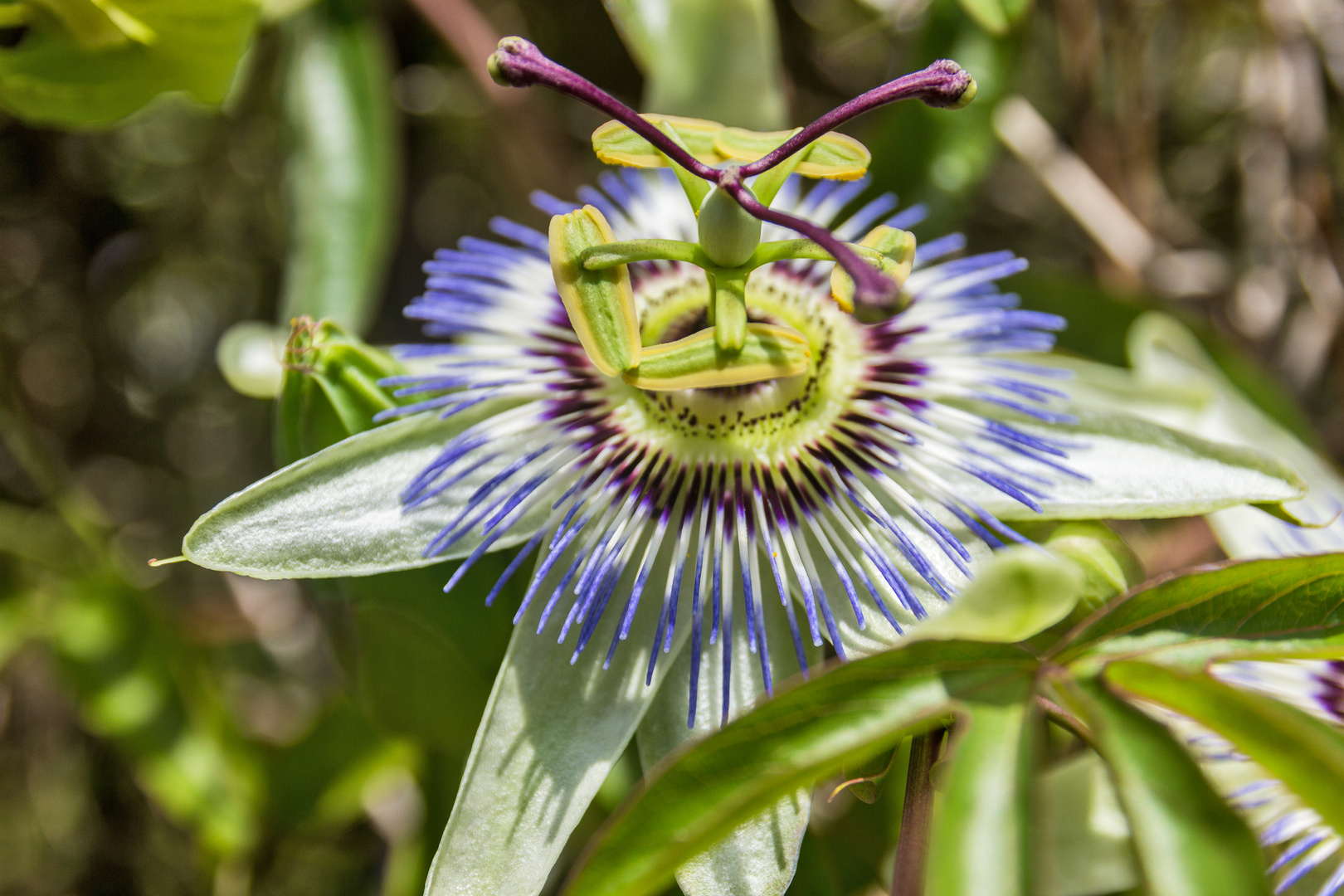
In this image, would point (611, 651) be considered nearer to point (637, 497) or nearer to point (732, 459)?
point (637, 497)

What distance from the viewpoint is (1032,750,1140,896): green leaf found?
1272 millimetres

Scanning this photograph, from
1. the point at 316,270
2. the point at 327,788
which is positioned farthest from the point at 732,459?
the point at 327,788

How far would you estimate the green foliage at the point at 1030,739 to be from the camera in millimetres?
829

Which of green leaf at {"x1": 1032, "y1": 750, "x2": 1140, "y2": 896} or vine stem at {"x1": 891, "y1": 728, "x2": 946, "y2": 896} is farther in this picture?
green leaf at {"x1": 1032, "y1": 750, "x2": 1140, "y2": 896}

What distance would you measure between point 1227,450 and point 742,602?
0.57m

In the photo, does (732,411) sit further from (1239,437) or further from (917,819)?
(1239,437)

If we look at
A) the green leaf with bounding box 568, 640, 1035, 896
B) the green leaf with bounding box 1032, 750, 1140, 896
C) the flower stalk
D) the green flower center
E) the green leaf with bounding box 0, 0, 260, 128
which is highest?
the green leaf with bounding box 0, 0, 260, 128

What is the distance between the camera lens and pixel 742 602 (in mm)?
1299

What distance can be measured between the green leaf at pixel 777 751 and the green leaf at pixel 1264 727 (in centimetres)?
11

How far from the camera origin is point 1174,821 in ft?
2.77

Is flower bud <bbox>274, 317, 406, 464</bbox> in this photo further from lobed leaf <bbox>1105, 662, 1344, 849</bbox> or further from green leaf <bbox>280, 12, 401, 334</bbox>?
lobed leaf <bbox>1105, 662, 1344, 849</bbox>

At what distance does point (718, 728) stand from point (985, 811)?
36 cm

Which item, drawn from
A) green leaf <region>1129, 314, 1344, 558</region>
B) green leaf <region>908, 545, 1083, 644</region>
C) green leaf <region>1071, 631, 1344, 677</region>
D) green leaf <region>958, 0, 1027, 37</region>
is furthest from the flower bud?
green leaf <region>1129, 314, 1344, 558</region>

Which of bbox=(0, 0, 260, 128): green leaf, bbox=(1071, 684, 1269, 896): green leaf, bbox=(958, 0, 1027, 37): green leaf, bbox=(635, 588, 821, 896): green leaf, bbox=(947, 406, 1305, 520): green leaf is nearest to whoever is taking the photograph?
bbox=(1071, 684, 1269, 896): green leaf
